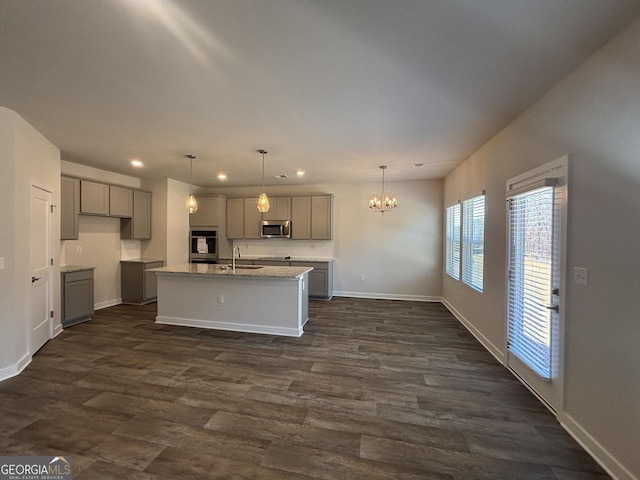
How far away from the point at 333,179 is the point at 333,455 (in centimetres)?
495

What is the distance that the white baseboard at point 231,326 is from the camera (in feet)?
12.8

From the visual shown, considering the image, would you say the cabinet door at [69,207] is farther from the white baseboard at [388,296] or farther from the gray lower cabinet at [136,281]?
the white baseboard at [388,296]

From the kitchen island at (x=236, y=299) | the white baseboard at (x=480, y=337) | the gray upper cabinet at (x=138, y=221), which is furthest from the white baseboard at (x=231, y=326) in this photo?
the white baseboard at (x=480, y=337)

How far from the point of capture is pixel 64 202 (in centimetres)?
436

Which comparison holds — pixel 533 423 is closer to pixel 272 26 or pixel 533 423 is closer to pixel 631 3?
pixel 631 3

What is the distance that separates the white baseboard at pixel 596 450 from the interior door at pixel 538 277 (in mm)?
134

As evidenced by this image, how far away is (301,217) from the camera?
20.6 feet

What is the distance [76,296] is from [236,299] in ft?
8.61

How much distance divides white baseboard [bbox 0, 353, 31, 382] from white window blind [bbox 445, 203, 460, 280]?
5.96 m

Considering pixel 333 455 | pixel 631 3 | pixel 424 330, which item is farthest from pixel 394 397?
pixel 631 3

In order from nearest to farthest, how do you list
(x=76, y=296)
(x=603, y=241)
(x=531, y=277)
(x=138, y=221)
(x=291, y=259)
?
(x=603, y=241) < (x=531, y=277) < (x=76, y=296) < (x=138, y=221) < (x=291, y=259)

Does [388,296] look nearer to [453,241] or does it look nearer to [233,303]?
[453,241]

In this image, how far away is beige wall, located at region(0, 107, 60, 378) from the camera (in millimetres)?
2729

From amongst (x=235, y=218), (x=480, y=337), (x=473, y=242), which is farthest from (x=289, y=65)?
(x=235, y=218)
